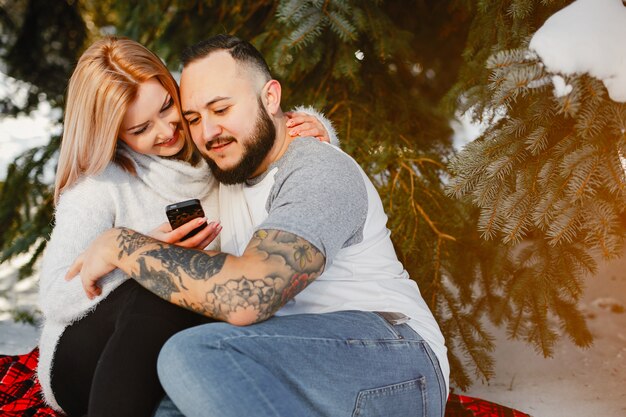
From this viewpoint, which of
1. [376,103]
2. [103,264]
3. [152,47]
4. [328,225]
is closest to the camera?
[328,225]

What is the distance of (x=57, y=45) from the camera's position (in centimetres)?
369

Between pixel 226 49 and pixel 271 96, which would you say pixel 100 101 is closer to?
pixel 226 49

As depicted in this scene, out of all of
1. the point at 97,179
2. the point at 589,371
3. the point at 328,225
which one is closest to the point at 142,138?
the point at 97,179

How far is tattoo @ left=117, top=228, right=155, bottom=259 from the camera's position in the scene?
5.34 ft

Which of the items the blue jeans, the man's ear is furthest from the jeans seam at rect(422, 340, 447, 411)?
the man's ear

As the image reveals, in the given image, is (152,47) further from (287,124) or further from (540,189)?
(540,189)

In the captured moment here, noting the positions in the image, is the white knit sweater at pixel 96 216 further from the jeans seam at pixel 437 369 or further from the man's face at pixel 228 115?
the jeans seam at pixel 437 369

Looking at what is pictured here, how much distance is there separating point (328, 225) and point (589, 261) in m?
1.07

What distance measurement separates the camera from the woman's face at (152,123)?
1.97m

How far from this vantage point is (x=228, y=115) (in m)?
1.92

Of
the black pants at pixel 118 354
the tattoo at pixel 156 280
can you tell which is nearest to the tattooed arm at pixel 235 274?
the tattoo at pixel 156 280

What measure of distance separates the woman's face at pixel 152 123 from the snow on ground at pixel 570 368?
61.5 inches

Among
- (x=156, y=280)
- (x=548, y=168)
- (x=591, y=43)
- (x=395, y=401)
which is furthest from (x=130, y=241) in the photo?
(x=591, y=43)

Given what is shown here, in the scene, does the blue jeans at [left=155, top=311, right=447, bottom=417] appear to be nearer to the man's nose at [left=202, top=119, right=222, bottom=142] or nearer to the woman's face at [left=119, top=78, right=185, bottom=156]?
the man's nose at [left=202, top=119, right=222, bottom=142]
